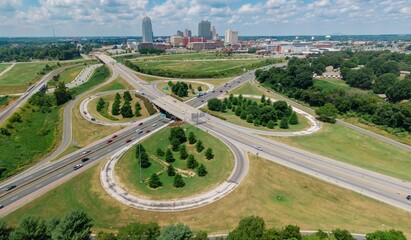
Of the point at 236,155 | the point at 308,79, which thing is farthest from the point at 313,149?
the point at 308,79

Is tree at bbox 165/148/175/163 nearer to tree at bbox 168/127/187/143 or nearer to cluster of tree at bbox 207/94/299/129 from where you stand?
tree at bbox 168/127/187/143

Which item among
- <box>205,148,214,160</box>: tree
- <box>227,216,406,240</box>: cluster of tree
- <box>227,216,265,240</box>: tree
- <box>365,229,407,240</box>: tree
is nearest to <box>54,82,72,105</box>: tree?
<box>205,148,214,160</box>: tree

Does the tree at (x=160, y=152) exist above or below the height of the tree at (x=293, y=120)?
below

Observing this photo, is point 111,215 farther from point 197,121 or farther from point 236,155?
point 197,121

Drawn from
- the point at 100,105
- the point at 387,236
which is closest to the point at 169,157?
the point at 387,236

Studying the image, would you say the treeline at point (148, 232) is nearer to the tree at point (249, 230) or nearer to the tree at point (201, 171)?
the tree at point (249, 230)

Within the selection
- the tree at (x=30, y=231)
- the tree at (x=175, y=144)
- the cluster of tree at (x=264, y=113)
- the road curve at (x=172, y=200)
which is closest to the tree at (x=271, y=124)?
the cluster of tree at (x=264, y=113)
